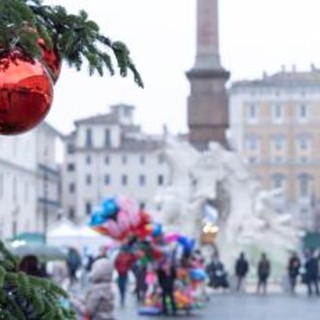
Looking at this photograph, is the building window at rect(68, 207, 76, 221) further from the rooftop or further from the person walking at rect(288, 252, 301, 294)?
the person walking at rect(288, 252, 301, 294)

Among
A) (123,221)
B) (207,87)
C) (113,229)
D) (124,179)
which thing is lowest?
(113,229)

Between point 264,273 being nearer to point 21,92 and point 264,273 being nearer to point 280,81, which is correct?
point 21,92

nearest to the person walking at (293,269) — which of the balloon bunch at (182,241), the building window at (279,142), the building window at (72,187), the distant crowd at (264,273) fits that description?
the distant crowd at (264,273)

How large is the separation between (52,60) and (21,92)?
296 millimetres

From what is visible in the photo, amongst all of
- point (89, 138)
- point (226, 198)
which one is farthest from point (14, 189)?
point (89, 138)

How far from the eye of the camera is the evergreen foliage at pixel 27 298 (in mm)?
3613

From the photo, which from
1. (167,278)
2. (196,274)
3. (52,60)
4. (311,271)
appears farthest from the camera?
(311,271)

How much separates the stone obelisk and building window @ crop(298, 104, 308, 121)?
65.6m

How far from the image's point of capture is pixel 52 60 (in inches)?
154

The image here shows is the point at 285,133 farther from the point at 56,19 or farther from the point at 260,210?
the point at 56,19

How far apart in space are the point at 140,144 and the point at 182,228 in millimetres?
70965

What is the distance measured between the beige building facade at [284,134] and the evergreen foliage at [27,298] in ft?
329

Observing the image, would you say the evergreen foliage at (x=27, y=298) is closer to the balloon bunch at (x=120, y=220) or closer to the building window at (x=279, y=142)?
the balloon bunch at (x=120, y=220)

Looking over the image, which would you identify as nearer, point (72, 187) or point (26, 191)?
point (26, 191)
